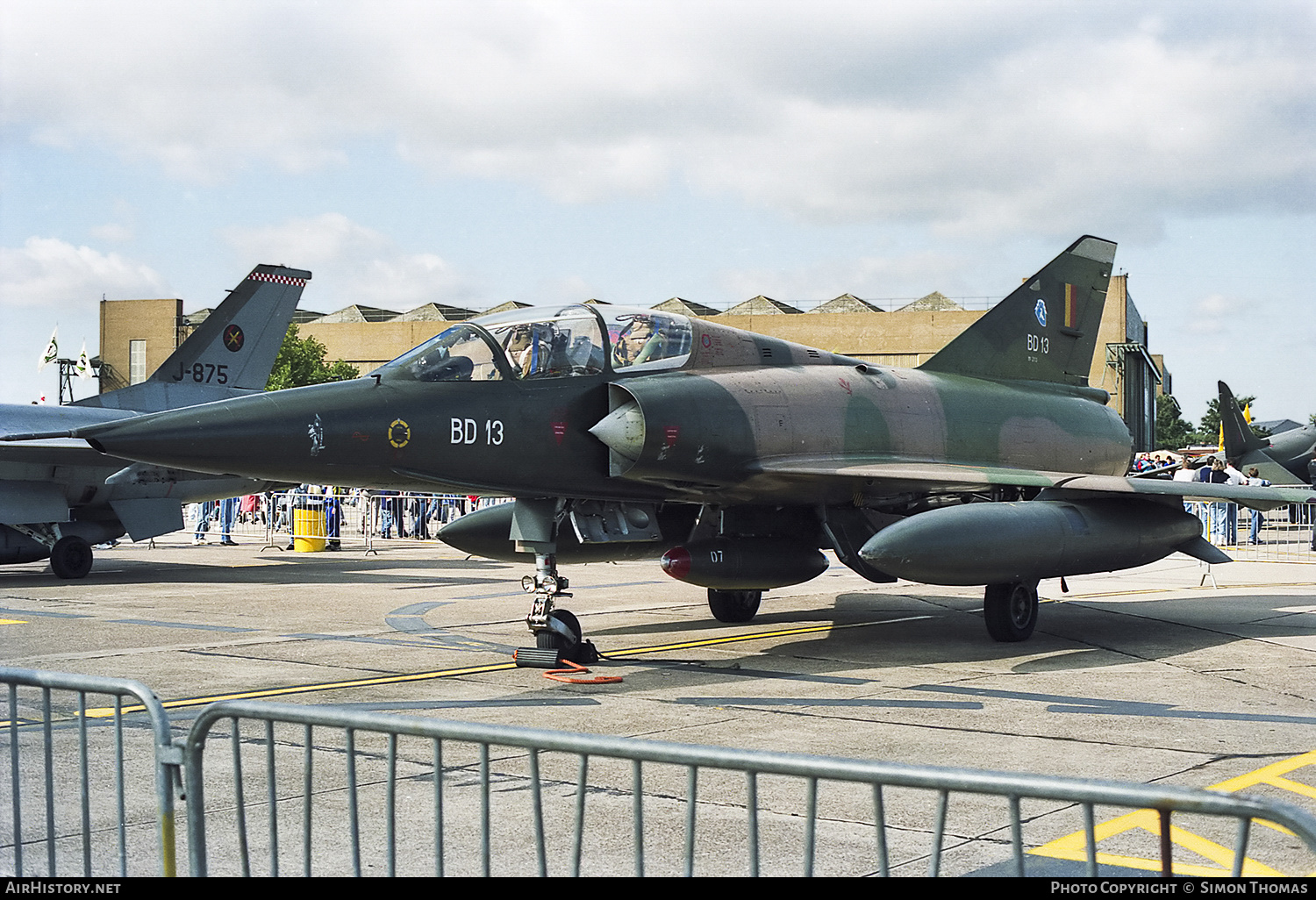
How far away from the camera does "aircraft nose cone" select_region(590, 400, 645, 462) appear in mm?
9500

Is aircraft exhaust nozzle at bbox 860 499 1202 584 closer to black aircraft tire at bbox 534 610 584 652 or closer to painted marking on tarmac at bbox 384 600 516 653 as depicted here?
black aircraft tire at bbox 534 610 584 652

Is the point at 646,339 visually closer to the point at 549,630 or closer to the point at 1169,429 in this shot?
the point at 549,630

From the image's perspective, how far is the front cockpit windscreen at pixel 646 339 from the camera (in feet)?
33.0

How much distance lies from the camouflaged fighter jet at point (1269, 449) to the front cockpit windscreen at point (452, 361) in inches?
1100

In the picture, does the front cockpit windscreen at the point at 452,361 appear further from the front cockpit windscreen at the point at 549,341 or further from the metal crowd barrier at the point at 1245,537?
the metal crowd barrier at the point at 1245,537

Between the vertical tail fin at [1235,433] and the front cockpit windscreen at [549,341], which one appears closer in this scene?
the front cockpit windscreen at [549,341]

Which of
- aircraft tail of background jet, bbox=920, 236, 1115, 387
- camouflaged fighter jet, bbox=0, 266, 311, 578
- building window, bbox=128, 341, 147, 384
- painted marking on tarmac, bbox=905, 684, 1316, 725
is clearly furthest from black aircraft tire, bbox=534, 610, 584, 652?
building window, bbox=128, 341, 147, 384

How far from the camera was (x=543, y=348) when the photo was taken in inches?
386

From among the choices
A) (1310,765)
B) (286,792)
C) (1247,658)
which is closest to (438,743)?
(286,792)

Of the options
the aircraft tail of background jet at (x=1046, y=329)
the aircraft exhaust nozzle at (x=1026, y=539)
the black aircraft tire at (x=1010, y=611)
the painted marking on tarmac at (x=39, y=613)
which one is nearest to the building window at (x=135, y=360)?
the painted marking on tarmac at (x=39, y=613)

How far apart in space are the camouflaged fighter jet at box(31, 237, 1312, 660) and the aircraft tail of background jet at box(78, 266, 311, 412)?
35.2 feet

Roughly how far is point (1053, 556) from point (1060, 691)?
1828mm

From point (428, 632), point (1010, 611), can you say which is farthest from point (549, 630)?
point (1010, 611)

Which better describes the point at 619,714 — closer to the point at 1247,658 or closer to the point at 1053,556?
the point at 1053,556
